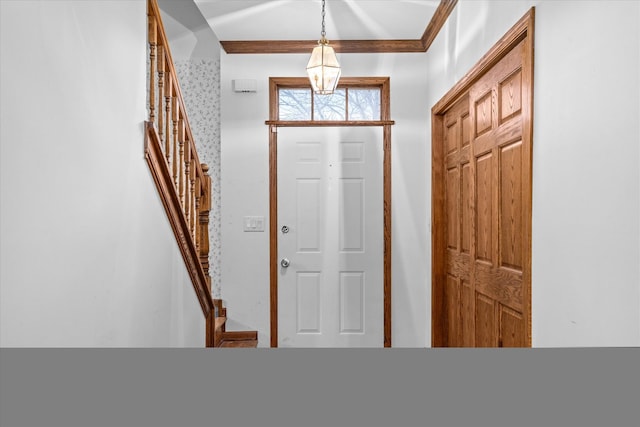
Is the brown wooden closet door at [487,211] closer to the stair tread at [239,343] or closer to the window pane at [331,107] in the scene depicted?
the window pane at [331,107]

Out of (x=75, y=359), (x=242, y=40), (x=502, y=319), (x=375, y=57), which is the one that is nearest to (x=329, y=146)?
(x=375, y=57)

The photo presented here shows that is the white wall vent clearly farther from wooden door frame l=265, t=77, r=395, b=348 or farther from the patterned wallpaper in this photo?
the patterned wallpaper

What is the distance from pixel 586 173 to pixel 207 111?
316 cm

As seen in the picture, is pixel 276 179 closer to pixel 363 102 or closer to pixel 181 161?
pixel 363 102

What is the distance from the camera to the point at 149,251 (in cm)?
166

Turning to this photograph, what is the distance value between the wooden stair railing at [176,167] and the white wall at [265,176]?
81 centimetres

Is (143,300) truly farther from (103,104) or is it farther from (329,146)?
(329,146)

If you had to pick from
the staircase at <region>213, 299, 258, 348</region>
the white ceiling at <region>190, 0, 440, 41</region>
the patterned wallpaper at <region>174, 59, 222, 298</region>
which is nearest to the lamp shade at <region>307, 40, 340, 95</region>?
the white ceiling at <region>190, 0, 440, 41</region>

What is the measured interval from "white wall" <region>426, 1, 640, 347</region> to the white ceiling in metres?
1.25

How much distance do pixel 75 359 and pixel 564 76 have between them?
161 cm

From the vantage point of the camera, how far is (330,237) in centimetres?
349

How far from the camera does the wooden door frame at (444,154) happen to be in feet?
5.43

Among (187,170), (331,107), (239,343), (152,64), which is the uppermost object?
(331,107)

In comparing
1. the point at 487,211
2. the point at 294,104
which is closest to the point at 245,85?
the point at 294,104
